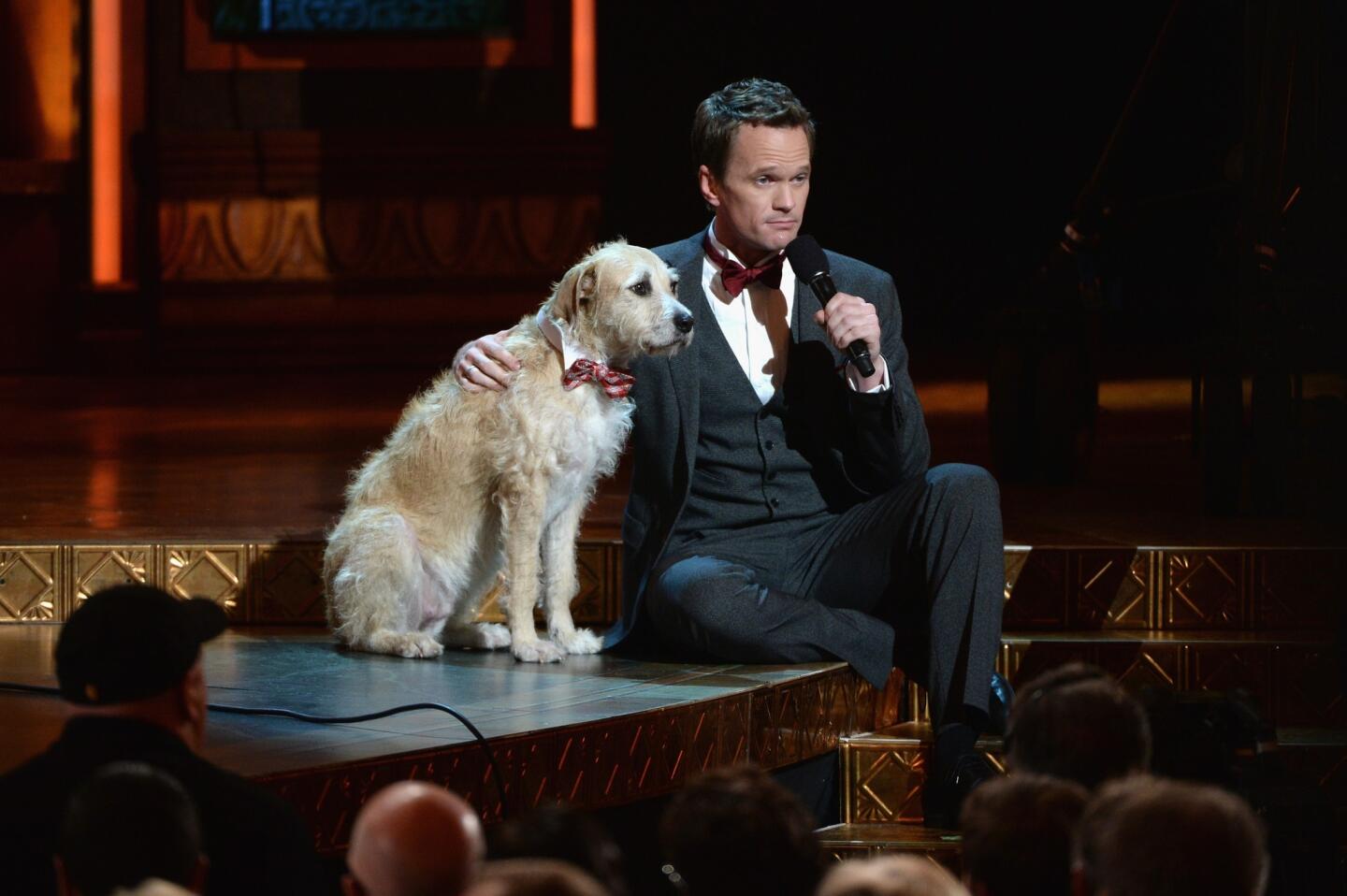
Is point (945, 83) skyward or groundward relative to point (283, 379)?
skyward

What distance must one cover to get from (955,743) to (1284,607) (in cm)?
124

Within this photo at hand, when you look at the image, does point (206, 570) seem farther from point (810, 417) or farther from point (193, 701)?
point (193, 701)

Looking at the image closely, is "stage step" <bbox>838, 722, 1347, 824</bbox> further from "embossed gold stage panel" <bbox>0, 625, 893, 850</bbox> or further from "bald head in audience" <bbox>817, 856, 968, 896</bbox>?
"bald head in audience" <bbox>817, 856, 968, 896</bbox>

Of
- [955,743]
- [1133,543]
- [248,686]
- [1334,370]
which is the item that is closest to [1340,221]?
[1334,370]

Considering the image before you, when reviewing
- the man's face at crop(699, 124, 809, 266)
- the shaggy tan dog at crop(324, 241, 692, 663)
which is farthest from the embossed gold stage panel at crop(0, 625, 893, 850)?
the man's face at crop(699, 124, 809, 266)

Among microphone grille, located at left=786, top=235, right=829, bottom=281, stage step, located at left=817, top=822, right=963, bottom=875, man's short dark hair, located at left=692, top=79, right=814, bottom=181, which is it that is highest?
man's short dark hair, located at left=692, top=79, right=814, bottom=181

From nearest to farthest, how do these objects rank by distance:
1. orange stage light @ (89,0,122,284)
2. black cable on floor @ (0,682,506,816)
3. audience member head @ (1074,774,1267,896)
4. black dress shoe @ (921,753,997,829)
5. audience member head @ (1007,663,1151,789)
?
audience member head @ (1074,774,1267,896) < audience member head @ (1007,663,1151,789) < black cable on floor @ (0,682,506,816) < black dress shoe @ (921,753,997,829) < orange stage light @ (89,0,122,284)

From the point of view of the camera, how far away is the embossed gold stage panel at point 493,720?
2646 millimetres

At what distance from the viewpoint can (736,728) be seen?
3.22 meters

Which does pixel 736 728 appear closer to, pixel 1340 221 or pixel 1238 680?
pixel 1238 680

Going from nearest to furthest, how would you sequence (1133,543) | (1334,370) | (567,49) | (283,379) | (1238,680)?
(1238,680) → (1133,543) → (1334,370) → (283,379) → (567,49)

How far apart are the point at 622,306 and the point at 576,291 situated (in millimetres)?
127

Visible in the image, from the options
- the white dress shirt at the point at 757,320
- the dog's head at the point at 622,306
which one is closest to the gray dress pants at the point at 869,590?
the white dress shirt at the point at 757,320

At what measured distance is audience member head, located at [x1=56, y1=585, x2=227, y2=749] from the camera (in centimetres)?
180
